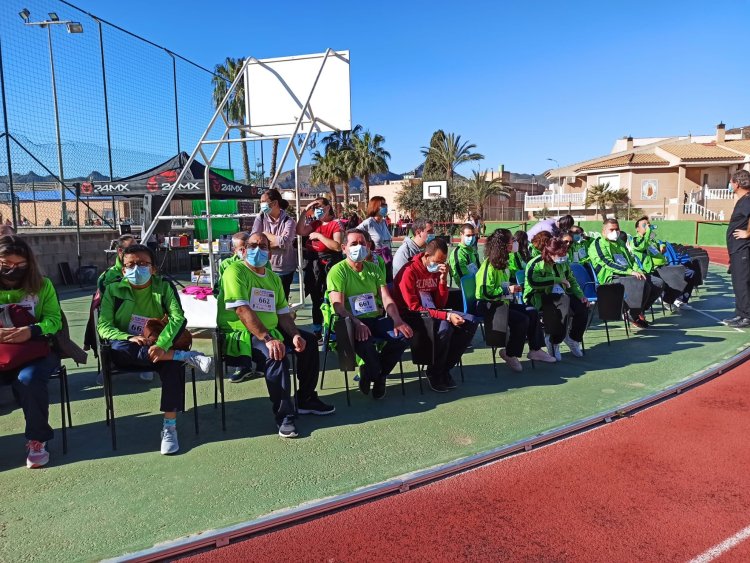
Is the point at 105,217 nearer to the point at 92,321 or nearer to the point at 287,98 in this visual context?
the point at 287,98

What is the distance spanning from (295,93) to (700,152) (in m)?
40.5

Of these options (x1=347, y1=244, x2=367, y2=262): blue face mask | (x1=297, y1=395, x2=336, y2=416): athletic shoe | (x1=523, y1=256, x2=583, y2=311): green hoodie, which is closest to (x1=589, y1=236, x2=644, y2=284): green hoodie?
(x1=523, y1=256, x2=583, y2=311): green hoodie

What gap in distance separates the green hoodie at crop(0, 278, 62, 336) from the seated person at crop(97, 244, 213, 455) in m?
0.31

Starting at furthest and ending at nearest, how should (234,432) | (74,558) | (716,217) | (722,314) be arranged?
1. (716,217)
2. (722,314)
3. (234,432)
4. (74,558)

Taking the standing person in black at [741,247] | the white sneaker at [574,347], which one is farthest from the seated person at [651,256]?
the white sneaker at [574,347]

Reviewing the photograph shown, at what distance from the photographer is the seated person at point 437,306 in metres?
5.32

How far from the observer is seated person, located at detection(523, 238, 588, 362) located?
625 centimetres

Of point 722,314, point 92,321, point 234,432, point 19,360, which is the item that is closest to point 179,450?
point 234,432

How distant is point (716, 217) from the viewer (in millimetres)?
36688

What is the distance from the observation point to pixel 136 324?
4.40 m

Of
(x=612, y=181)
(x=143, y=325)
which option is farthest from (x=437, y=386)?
(x=612, y=181)

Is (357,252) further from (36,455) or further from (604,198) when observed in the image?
(604,198)

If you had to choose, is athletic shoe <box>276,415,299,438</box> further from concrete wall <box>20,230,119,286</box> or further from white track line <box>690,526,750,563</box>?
concrete wall <box>20,230,119,286</box>

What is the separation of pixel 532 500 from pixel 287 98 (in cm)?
765
